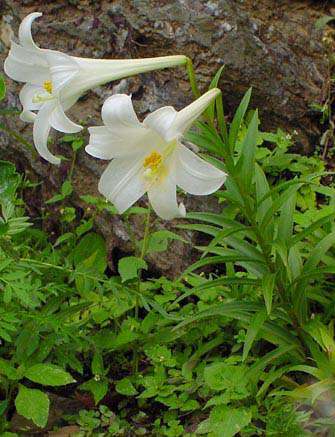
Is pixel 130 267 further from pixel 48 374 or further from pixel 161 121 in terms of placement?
pixel 161 121

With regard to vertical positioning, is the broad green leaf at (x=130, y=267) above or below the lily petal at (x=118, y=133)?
below

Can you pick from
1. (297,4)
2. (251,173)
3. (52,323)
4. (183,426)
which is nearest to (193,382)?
(183,426)

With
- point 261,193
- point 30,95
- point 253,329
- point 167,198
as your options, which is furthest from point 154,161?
point 261,193

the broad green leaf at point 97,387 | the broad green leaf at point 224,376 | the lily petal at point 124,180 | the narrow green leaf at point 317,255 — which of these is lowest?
the broad green leaf at point 97,387

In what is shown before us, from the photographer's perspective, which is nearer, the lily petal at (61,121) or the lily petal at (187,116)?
the lily petal at (187,116)

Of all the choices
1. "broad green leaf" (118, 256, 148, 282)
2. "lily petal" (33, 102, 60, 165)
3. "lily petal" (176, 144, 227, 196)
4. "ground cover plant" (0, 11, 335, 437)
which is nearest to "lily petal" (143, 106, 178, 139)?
"lily petal" (176, 144, 227, 196)

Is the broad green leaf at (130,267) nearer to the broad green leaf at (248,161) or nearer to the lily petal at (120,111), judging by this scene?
the broad green leaf at (248,161)

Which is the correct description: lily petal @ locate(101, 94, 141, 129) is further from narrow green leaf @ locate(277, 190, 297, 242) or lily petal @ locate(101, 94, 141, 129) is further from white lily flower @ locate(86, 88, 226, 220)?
narrow green leaf @ locate(277, 190, 297, 242)

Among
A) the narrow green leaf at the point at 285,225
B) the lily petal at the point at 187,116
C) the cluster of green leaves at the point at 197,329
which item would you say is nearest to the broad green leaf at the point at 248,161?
the cluster of green leaves at the point at 197,329
